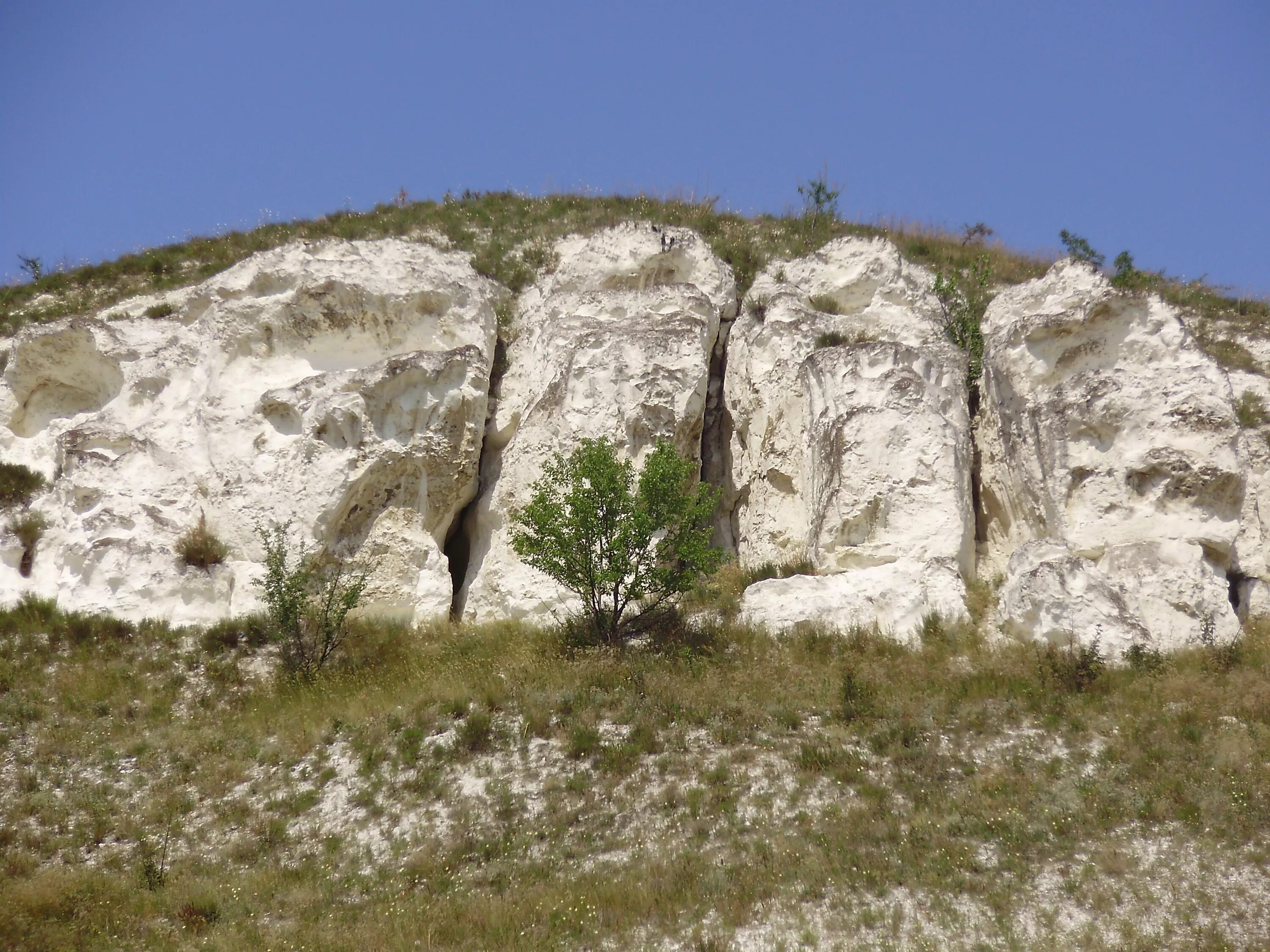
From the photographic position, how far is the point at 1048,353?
53.5ft

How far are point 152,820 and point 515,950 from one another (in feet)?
14.7

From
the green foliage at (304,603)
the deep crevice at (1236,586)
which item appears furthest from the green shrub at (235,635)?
the deep crevice at (1236,586)

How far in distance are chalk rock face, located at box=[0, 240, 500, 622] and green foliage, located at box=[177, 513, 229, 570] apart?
0.38 ft

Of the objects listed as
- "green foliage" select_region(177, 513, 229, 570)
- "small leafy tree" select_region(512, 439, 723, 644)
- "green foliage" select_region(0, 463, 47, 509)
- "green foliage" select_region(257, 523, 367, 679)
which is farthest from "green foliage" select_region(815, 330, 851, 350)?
"green foliage" select_region(0, 463, 47, 509)

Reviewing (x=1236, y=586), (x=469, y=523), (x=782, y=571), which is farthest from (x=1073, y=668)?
(x=469, y=523)

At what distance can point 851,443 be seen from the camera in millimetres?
15070

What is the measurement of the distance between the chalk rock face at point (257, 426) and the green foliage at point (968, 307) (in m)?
8.50

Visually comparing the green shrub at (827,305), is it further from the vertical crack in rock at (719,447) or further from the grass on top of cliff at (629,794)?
the grass on top of cliff at (629,794)

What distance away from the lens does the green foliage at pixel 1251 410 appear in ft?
56.9

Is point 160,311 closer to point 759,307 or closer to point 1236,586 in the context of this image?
point 759,307

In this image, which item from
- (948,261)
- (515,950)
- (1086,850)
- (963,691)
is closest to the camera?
(515,950)

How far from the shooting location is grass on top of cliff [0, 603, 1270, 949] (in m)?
8.34

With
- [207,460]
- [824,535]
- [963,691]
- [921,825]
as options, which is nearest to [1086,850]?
[921,825]

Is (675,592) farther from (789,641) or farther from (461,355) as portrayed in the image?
(461,355)
